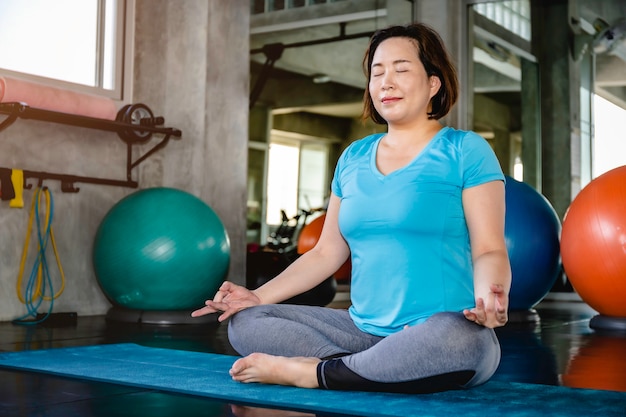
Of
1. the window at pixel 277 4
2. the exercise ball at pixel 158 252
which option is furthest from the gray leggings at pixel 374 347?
the window at pixel 277 4

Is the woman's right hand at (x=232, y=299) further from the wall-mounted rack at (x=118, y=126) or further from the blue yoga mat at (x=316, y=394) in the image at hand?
the wall-mounted rack at (x=118, y=126)

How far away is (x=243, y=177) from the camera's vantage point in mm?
5129

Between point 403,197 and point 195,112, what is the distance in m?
3.06

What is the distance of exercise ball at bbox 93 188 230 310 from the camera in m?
3.90

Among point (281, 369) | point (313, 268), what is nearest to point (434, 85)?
point (313, 268)

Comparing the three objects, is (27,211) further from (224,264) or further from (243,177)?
(243,177)

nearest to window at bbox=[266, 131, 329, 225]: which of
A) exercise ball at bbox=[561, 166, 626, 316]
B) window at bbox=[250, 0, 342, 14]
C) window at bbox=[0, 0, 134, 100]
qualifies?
window at bbox=[250, 0, 342, 14]

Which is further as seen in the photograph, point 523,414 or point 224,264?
point 224,264

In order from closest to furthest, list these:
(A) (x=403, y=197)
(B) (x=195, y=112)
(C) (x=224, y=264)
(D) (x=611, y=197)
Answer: (A) (x=403, y=197)
(D) (x=611, y=197)
(C) (x=224, y=264)
(B) (x=195, y=112)

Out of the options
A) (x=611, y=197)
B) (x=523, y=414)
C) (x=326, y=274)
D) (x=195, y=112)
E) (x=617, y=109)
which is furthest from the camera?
(x=617, y=109)

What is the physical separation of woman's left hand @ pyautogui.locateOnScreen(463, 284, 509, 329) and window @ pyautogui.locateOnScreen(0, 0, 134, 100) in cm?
314

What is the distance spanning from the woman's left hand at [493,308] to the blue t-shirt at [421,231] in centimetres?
28

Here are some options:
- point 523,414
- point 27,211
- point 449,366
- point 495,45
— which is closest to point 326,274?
point 449,366

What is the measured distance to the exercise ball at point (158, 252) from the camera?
390 centimetres
